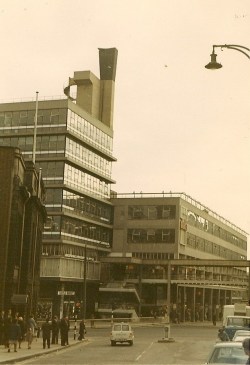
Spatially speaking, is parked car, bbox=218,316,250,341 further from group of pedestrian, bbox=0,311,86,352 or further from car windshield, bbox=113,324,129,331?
group of pedestrian, bbox=0,311,86,352

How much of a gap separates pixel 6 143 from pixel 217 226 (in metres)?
51.1

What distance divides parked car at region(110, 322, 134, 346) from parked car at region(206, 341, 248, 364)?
26.0 m

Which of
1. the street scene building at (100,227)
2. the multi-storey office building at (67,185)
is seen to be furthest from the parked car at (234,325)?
the multi-storey office building at (67,185)

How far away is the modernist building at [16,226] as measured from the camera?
39.0m

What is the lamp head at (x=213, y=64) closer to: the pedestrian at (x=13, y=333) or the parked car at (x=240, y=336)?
the parked car at (x=240, y=336)

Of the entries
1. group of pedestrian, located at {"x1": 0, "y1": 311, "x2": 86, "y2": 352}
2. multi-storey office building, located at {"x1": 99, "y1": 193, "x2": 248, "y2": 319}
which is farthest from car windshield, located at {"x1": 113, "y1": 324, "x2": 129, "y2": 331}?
multi-storey office building, located at {"x1": 99, "y1": 193, "x2": 248, "y2": 319}

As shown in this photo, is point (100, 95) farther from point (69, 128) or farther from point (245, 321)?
point (245, 321)

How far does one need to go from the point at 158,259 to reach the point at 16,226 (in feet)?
189

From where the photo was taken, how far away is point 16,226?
131 feet

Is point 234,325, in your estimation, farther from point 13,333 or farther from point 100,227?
point 100,227

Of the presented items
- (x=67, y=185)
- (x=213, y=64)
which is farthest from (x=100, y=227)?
(x=213, y=64)

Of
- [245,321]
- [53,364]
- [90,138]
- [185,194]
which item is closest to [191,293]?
[185,194]

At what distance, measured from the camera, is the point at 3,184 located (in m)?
39.3

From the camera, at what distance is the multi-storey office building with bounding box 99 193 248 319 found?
9131 cm
